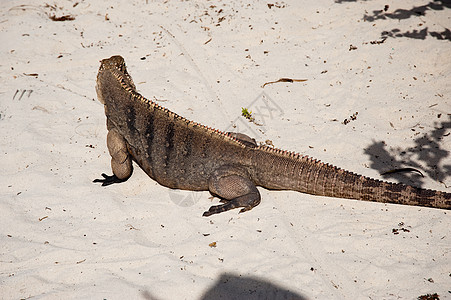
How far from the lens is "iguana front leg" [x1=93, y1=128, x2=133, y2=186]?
5043mm

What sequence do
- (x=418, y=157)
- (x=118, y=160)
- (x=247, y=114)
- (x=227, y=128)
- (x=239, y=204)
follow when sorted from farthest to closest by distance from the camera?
(x=247, y=114)
(x=227, y=128)
(x=418, y=157)
(x=118, y=160)
(x=239, y=204)

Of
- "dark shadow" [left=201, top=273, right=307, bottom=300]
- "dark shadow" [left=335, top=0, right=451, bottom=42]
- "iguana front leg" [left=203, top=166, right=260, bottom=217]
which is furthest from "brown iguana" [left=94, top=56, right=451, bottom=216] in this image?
"dark shadow" [left=335, top=0, right=451, bottom=42]

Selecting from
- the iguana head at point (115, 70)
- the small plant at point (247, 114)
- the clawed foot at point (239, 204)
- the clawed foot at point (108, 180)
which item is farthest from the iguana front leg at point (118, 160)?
the small plant at point (247, 114)

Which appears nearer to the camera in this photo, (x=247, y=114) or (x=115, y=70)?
(x=115, y=70)

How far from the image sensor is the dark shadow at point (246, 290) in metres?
3.38

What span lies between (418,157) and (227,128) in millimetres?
3134

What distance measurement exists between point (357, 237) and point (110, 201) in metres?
3.29

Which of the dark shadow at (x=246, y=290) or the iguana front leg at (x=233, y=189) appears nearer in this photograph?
the dark shadow at (x=246, y=290)

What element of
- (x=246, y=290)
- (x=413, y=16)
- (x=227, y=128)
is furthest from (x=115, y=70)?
(x=413, y=16)

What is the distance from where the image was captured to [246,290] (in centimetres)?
345

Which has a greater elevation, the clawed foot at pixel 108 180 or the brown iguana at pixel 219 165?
the brown iguana at pixel 219 165

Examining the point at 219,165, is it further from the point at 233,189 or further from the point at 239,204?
the point at 239,204

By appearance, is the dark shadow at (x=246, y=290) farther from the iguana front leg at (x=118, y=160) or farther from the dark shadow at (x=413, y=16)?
the dark shadow at (x=413, y=16)

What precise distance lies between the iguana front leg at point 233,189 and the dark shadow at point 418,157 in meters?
2.02
